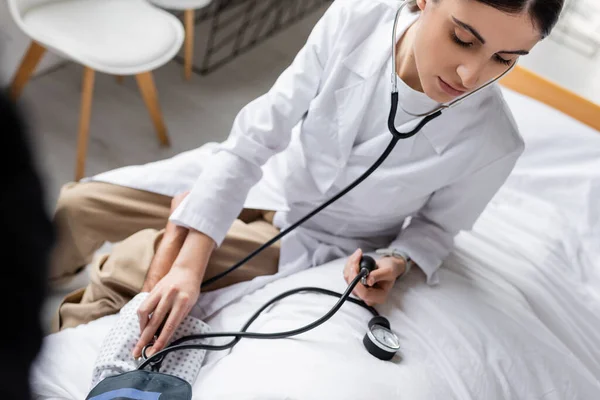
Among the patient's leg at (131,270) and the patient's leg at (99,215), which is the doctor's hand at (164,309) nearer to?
the patient's leg at (131,270)

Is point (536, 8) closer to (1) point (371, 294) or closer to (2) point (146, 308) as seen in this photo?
(1) point (371, 294)

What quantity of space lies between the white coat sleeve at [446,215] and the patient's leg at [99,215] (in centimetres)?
47

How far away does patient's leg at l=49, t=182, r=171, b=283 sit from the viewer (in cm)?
115

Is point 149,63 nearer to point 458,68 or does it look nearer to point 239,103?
point 239,103

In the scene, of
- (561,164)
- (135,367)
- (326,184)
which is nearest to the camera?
(135,367)

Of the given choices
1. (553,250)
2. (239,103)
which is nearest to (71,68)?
(239,103)

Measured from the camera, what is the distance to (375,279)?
40.4 inches

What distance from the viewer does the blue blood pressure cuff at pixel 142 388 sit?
0.77 metres

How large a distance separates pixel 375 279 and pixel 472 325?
0.64ft

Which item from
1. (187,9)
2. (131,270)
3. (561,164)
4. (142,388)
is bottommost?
(187,9)

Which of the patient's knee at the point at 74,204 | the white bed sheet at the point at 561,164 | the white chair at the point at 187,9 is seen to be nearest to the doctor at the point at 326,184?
the patient's knee at the point at 74,204

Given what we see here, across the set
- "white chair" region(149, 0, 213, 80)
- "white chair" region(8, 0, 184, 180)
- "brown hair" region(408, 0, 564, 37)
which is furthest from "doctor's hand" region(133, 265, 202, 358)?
"white chair" region(149, 0, 213, 80)

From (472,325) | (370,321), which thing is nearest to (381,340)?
(370,321)

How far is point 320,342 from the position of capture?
939 millimetres
